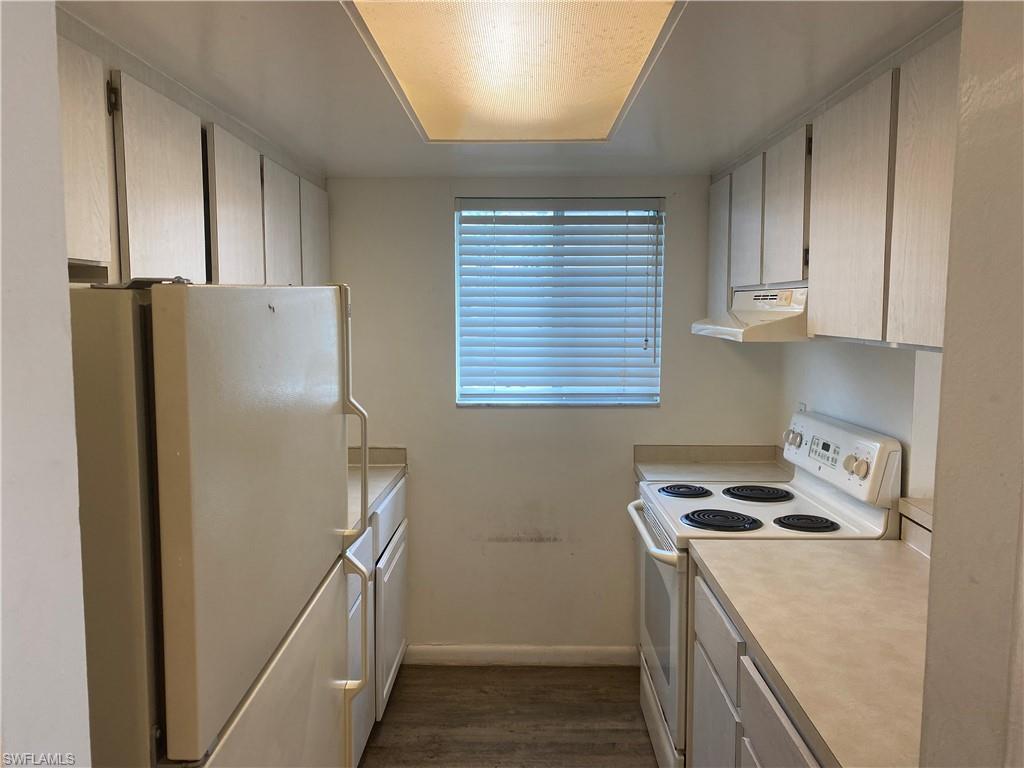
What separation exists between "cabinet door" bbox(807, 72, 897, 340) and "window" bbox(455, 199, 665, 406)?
124cm

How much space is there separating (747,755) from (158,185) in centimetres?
186

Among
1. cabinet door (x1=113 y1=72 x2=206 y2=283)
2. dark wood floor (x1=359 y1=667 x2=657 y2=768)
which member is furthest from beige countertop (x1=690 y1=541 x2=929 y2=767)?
cabinet door (x1=113 y1=72 x2=206 y2=283)

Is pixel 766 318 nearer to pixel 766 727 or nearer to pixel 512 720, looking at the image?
pixel 766 727

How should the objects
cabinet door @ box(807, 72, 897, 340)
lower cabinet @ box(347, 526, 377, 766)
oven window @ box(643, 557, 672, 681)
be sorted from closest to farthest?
cabinet door @ box(807, 72, 897, 340) < lower cabinet @ box(347, 526, 377, 766) < oven window @ box(643, 557, 672, 681)

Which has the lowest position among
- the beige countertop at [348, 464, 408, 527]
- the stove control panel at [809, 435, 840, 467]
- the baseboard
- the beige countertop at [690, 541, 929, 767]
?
the baseboard

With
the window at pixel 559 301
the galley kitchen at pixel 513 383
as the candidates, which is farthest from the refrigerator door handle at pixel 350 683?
the window at pixel 559 301

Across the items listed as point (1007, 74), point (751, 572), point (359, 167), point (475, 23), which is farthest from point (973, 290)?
point (359, 167)

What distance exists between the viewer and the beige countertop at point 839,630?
1214mm

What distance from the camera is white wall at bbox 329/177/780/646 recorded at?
3.27 m

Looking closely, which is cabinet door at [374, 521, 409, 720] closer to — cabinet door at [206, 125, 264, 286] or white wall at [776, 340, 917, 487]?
cabinet door at [206, 125, 264, 286]

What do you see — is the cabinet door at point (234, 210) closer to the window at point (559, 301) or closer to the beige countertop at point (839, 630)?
the window at point (559, 301)

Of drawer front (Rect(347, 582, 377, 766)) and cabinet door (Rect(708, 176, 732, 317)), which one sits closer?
drawer front (Rect(347, 582, 377, 766))

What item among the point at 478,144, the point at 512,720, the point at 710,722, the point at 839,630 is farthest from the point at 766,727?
the point at 478,144

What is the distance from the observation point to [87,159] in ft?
4.52
